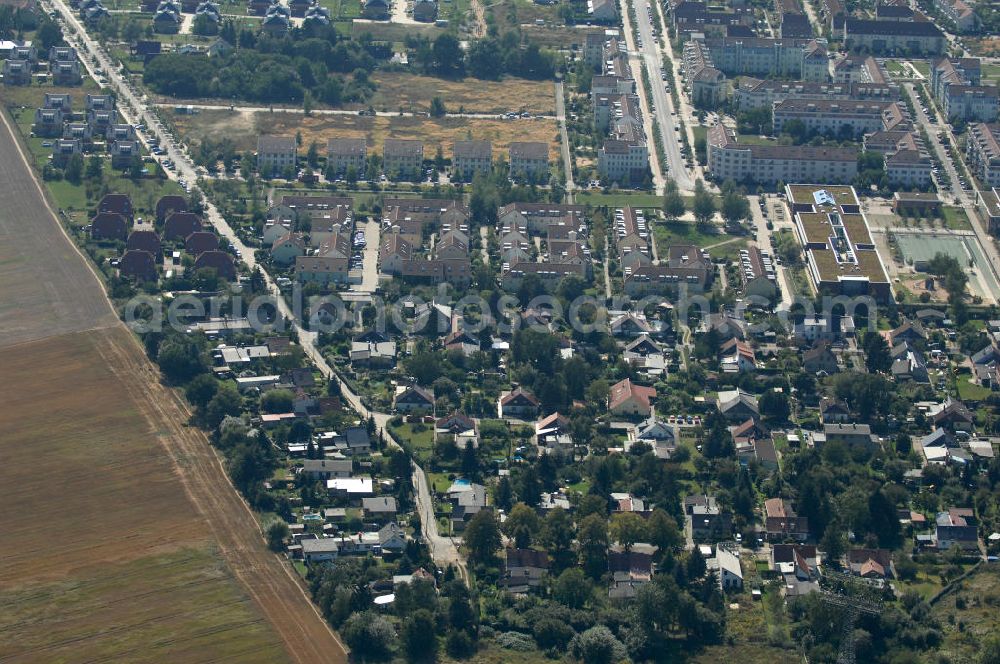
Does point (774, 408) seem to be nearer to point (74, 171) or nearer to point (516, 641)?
point (516, 641)

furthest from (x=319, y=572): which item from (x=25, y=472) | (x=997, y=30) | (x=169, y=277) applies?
(x=997, y=30)

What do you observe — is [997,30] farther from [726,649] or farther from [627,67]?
[726,649]

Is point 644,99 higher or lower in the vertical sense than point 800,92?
lower

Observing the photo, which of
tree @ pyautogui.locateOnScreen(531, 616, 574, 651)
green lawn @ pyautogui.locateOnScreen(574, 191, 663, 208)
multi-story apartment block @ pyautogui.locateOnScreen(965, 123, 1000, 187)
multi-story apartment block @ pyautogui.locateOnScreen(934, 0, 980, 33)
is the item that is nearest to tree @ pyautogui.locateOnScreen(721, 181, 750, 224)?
green lawn @ pyautogui.locateOnScreen(574, 191, 663, 208)

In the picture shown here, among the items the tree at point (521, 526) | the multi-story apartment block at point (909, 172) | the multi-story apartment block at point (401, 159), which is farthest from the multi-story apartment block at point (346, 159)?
the tree at point (521, 526)

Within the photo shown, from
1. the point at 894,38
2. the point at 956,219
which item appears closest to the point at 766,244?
the point at 956,219

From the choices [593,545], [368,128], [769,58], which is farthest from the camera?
[769,58]

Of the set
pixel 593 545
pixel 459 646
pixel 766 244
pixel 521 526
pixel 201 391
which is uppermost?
pixel 201 391
